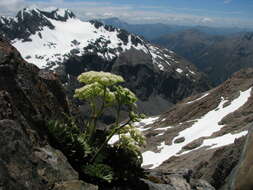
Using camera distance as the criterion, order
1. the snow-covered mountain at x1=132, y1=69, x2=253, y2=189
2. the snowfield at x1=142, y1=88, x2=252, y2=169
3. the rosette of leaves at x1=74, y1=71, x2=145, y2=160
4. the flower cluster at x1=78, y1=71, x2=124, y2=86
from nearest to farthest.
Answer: the flower cluster at x1=78, y1=71, x2=124, y2=86 → the rosette of leaves at x1=74, y1=71, x2=145, y2=160 → the snow-covered mountain at x1=132, y1=69, x2=253, y2=189 → the snowfield at x1=142, y1=88, x2=252, y2=169

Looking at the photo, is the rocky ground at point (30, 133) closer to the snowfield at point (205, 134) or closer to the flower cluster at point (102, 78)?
the flower cluster at point (102, 78)

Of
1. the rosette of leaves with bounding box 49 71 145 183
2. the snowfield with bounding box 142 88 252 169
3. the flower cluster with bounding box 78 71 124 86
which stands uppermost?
the flower cluster with bounding box 78 71 124 86

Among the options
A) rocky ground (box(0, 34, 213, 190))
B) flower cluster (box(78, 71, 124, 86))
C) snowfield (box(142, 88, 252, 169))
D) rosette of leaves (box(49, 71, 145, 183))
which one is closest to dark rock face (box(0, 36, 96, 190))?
rocky ground (box(0, 34, 213, 190))

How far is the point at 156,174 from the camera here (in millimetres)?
17141

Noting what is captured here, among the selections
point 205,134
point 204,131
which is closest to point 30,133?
point 205,134

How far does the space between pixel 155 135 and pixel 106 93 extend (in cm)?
9287

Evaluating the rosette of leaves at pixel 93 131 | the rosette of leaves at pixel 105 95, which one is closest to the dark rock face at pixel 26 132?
the rosette of leaves at pixel 93 131

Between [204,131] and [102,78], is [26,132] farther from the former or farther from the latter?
[204,131]

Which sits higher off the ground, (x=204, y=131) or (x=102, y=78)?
(x=102, y=78)

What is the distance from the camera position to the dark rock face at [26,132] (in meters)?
9.21

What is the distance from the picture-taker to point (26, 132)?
36.0 ft

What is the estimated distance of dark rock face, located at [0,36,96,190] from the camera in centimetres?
921

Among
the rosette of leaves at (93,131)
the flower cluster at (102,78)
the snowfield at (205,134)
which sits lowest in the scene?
the snowfield at (205,134)

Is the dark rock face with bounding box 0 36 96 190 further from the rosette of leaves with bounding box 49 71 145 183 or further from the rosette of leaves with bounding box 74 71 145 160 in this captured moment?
the rosette of leaves with bounding box 74 71 145 160
